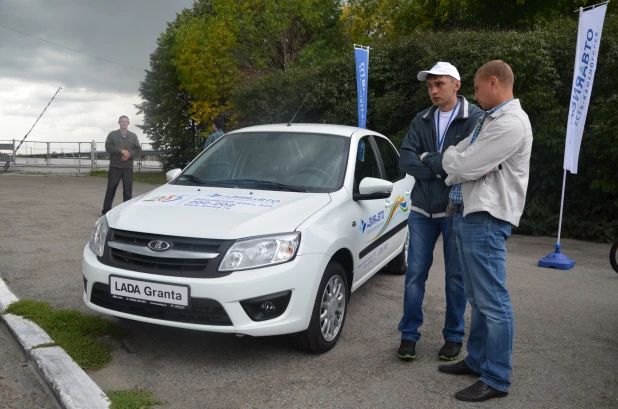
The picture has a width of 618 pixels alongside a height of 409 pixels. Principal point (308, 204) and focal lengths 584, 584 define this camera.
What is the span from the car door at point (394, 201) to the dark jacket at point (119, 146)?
602 centimetres

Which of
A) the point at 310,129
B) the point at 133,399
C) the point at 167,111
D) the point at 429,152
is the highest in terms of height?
the point at 167,111

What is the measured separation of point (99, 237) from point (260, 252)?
1234 mm

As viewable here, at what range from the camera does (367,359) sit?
Answer: 4.00 metres

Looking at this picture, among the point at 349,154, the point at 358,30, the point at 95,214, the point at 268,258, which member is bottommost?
the point at 95,214

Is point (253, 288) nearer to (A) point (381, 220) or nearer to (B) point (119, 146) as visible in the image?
(A) point (381, 220)

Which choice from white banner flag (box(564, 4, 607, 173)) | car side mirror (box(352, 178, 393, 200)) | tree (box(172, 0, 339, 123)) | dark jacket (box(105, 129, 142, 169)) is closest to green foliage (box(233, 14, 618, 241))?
white banner flag (box(564, 4, 607, 173))

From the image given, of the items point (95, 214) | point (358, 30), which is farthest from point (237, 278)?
point (358, 30)

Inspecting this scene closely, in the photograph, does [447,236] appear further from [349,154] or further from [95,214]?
[95,214]

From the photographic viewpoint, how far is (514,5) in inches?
1041

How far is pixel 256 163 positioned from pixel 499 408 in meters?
2.62

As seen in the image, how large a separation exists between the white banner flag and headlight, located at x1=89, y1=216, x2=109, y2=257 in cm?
648

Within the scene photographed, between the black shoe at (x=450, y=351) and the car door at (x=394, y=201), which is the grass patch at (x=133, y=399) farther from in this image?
the car door at (x=394, y=201)

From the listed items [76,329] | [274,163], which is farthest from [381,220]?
[76,329]

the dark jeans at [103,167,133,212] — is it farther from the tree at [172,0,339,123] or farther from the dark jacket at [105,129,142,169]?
the tree at [172,0,339,123]
